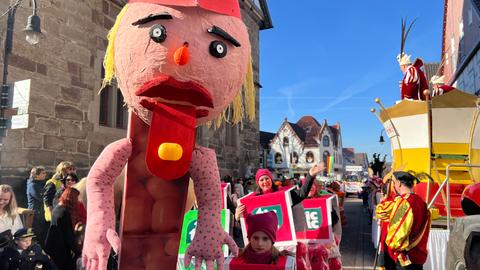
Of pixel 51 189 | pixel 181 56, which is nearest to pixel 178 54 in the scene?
pixel 181 56

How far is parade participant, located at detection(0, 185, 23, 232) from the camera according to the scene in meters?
3.53

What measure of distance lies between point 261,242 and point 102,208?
50.5 inches

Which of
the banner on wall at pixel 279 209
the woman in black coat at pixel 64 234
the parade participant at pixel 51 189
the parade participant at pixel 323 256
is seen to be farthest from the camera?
the parade participant at pixel 51 189

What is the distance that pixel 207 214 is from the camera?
1848mm

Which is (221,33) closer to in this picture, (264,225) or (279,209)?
(264,225)

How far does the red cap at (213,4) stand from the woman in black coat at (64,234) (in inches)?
104

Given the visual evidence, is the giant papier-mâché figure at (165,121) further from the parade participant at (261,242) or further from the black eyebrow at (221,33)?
the parade participant at (261,242)

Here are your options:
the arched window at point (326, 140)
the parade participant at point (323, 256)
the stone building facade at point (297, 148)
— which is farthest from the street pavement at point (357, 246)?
the arched window at point (326, 140)

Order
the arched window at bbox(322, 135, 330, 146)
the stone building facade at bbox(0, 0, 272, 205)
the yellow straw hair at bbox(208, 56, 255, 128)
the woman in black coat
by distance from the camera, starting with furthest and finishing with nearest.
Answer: the arched window at bbox(322, 135, 330, 146)
the stone building facade at bbox(0, 0, 272, 205)
the woman in black coat
the yellow straw hair at bbox(208, 56, 255, 128)

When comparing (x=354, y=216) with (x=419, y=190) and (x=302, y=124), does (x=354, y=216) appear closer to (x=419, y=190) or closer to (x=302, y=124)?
(x=419, y=190)

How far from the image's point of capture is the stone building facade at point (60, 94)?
5.13m

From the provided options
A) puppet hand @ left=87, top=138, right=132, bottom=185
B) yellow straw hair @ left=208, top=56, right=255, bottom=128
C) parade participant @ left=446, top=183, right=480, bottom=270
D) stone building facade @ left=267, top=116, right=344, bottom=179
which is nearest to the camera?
puppet hand @ left=87, top=138, right=132, bottom=185

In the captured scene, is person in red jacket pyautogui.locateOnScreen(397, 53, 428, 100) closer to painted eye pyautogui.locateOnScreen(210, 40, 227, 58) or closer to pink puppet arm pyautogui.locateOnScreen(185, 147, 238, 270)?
pink puppet arm pyautogui.locateOnScreen(185, 147, 238, 270)

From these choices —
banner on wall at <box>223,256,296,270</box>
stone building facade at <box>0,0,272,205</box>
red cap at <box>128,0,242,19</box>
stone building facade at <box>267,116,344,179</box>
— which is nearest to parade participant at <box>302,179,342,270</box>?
banner on wall at <box>223,256,296,270</box>
